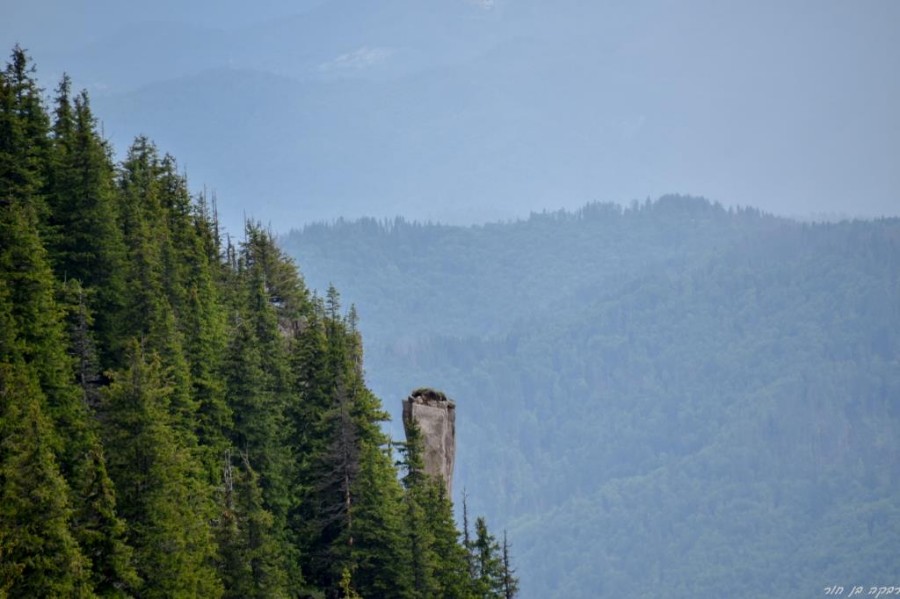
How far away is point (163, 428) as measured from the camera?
41.5 meters

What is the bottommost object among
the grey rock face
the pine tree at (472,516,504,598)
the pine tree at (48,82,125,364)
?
the pine tree at (472,516,504,598)

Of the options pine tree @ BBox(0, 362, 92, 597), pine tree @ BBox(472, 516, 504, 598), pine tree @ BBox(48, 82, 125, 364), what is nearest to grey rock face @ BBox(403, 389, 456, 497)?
pine tree @ BBox(472, 516, 504, 598)

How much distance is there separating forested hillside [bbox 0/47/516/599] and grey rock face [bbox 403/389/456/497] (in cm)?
197

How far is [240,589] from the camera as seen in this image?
44.0m

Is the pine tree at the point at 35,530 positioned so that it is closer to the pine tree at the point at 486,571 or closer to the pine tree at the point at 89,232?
the pine tree at the point at 89,232

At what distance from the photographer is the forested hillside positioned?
3891 centimetres

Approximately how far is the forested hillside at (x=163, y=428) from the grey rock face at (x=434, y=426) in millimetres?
1967

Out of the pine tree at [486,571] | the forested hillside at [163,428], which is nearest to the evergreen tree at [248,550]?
the forested hillside at [163,428]

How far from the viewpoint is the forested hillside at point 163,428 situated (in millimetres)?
38906

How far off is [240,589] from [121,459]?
5552mm

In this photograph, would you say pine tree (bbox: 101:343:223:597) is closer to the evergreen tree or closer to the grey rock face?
the evergreen tree

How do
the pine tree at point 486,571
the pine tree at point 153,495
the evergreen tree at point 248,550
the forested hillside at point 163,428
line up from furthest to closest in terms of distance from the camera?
the pine tree at point 486,571 → the evergreen tree at point 248,550 → the pine tree at point 153,495 → the forested hillside at point 163,428

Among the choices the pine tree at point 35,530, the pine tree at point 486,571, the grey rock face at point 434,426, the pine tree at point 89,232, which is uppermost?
the pine tree at point 89,232

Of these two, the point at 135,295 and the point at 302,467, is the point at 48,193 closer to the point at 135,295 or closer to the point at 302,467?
the point at 135,295
